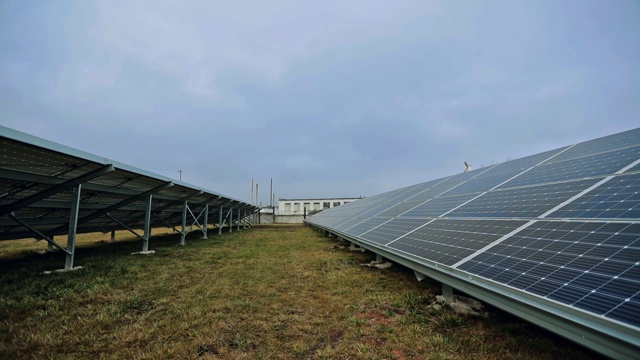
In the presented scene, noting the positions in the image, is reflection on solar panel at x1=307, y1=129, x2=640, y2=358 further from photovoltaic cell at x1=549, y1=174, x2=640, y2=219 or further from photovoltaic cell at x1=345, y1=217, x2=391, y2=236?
photovoltaic cell at x1=345, y1=217, x2=391, y2=236

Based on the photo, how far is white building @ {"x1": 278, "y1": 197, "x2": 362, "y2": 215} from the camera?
71519 mm

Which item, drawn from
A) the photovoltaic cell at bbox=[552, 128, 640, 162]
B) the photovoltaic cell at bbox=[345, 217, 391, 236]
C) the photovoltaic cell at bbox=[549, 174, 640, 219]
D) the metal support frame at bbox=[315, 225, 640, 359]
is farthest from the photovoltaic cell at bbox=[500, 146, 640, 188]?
the metal support frame at bbox=[315, 225, 640, 359]

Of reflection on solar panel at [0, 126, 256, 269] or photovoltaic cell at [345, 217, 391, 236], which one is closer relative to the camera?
reflection on solar panel at [0, 126, 256, 269]

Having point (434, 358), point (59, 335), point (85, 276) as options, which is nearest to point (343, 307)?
point (434, 358)

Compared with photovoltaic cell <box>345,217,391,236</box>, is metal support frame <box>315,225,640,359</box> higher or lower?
lower

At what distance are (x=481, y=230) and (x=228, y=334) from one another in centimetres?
480

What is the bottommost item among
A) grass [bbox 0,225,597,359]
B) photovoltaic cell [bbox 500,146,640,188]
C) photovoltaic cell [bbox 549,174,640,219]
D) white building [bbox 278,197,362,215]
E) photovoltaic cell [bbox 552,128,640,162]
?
grass [bbox 0,225,597,359]

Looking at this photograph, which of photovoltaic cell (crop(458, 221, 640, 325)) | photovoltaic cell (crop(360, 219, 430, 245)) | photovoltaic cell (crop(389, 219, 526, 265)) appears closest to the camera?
photovoltaic cell (crop(458, 221, 640, 325))

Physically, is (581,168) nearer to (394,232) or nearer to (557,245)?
(557,245)

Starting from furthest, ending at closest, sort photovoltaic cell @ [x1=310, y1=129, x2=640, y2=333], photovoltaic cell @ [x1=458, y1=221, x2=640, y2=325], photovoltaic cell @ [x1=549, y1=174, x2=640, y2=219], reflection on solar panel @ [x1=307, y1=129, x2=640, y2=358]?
1. photovoltaic cell @ [x1=549, y1=174, x2=640, y2=219]
2. photovoltaic cell @ [x1=310, y1=129, x2=640, y2=333]
3. photovoltaic cell @ [x1=458, y1=221, x2=640, y2=325]
4. reflection on solar panel @ [x1=307, y1=129, x2=640, y2=358]

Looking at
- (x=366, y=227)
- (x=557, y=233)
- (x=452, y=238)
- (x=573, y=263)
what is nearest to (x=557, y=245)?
(x=557, y=233)

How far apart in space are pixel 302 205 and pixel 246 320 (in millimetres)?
68914

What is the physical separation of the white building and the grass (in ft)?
210

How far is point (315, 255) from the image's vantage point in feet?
36.8
